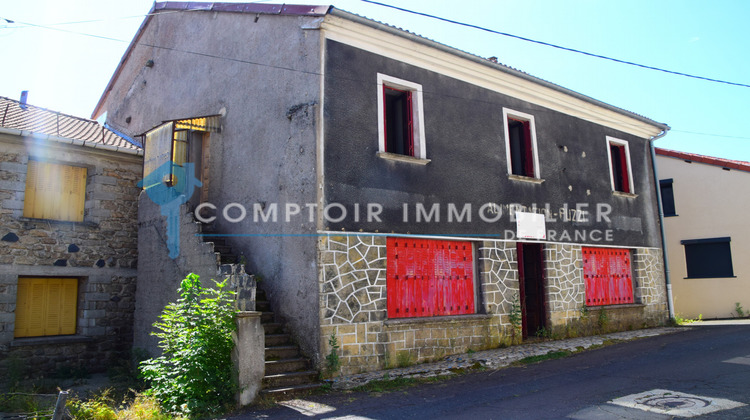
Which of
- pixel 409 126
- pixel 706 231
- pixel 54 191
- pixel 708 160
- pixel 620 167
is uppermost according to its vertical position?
pixel 708 160

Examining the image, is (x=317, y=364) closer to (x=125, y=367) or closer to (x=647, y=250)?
(x=125, y=367)

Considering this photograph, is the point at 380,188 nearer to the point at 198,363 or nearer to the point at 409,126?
the point at 409,126

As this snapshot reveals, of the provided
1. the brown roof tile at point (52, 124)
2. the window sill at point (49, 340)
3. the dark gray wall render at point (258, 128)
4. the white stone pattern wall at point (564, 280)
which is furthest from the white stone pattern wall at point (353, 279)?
the brown roof tile at point (52, 124)

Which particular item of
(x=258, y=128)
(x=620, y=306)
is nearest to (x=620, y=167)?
(x=620, y=306)

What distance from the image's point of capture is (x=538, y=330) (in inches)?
449

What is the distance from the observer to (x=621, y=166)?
14.4m

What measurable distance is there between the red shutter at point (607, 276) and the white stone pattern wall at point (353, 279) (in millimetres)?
6262

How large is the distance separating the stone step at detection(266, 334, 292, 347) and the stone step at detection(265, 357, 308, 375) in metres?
0.46

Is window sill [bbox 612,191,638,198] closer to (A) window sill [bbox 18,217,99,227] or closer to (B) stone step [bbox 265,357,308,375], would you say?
(B) stone step [bbox 265,357,308,375]

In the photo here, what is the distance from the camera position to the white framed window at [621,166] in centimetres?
1422

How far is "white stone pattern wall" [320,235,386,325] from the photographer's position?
26.5 ft

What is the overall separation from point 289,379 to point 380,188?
3.44 meters

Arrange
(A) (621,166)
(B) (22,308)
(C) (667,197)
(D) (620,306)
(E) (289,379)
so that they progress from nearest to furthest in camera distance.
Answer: (E) (289,379)
(B) (22,308)
(D) (620,306)
(A) (621,166)
(C) (667,197)

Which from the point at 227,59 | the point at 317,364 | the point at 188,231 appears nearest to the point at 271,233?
the point at 188,231
